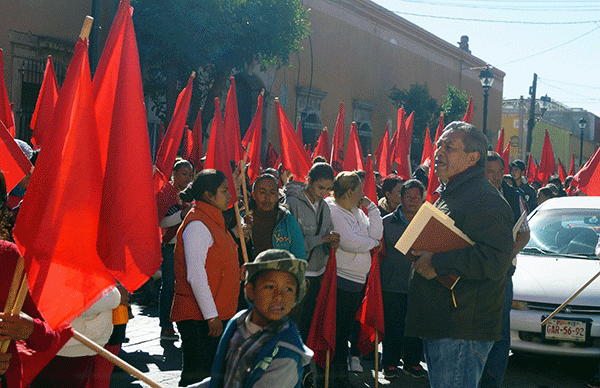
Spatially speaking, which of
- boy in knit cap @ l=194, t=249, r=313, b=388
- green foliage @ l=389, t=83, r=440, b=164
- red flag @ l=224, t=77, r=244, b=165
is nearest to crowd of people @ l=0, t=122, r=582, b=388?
boy in knit cap @ l=194, t=249, r=313, b=388

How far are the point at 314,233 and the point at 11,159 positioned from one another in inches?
94.5

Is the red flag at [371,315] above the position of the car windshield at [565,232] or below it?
below

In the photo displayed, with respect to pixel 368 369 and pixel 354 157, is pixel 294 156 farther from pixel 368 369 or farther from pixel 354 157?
pixel 368 369

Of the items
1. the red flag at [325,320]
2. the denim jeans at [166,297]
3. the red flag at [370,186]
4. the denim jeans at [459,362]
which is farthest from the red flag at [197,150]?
the denim jeans at [459,362]

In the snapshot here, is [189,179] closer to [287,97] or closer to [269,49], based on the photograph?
[269,49]

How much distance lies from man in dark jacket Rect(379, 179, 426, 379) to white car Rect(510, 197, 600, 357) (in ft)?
3.04

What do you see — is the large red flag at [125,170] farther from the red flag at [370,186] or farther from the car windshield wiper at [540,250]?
the car windshield wiper at [540,250]

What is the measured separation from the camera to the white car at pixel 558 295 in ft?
18.8

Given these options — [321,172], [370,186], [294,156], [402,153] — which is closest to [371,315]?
[321,172]

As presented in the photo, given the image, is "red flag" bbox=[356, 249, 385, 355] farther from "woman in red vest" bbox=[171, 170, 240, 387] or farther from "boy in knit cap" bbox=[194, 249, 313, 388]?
"boy in knit cap" bbox=[194, 249, 313, 388]

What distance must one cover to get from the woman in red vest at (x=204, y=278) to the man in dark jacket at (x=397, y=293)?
7.19 ft

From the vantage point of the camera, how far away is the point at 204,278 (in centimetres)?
411

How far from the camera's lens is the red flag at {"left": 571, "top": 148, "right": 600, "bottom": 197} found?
10188 mm

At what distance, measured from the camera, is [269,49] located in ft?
51.3
